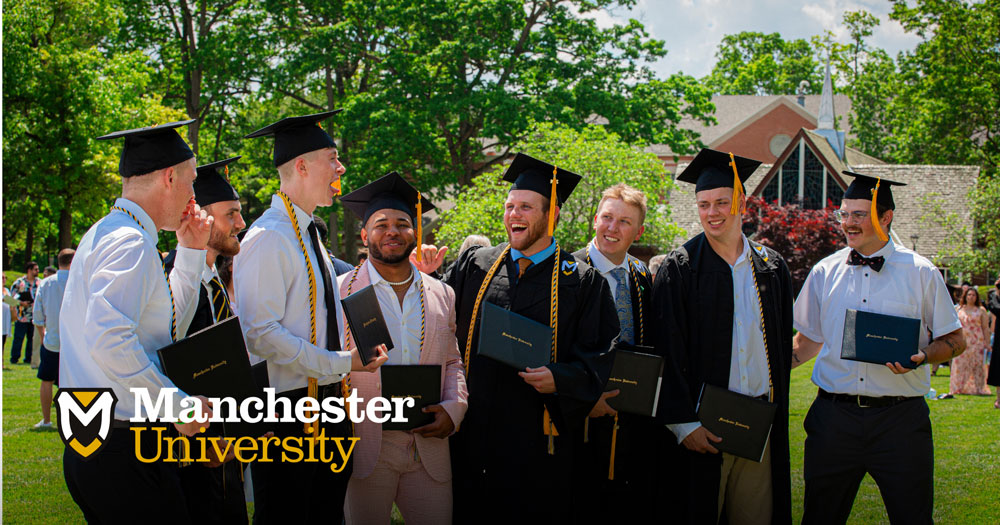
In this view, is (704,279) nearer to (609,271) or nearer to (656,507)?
(609,271)

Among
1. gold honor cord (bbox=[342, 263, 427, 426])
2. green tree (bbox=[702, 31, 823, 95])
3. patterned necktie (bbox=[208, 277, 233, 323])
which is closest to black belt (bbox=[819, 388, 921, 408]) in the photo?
gold honor cord (bbox=[342, 263, 427, 426])

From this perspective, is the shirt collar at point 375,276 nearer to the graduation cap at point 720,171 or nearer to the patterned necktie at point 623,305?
the patterned necktie at point 623,305

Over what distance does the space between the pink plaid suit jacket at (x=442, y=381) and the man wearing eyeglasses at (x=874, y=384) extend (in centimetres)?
215

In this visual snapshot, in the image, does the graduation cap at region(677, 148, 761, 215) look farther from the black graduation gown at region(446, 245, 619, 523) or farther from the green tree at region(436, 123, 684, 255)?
the green tree at region(436, 123, 684, 255)

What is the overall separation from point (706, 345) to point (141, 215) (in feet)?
9.72

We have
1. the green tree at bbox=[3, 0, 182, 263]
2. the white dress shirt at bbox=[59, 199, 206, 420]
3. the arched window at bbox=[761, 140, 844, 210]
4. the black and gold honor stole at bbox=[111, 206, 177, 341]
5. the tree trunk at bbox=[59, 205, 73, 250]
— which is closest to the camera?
the white dress shirt at bbox=[59, 199, 206, 420]

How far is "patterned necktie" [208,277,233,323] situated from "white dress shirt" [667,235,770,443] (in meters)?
2.50

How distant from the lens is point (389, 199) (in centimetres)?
439

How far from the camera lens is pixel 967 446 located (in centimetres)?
921

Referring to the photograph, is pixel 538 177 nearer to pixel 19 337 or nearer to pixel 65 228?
pixel 19 337

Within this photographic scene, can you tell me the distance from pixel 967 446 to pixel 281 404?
28.9ft

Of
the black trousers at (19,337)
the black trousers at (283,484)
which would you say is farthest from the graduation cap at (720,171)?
the black trousers at (19,337)

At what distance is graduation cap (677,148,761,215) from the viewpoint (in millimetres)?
4551

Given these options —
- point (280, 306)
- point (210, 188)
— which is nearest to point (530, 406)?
point (280, 306)
